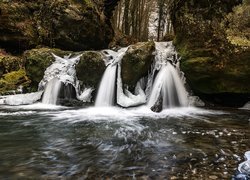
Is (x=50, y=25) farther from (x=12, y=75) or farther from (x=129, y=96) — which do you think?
(x=129, y=96)

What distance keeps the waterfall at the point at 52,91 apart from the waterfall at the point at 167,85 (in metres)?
4.04

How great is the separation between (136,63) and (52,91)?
12.6 feet

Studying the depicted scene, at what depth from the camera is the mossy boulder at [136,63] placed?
12555 millimetres

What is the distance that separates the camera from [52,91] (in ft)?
44.4

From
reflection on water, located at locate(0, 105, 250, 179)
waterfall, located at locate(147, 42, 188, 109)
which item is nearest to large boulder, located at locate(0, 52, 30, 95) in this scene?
reflection on water, located at locate(0, 105, 250, 179)

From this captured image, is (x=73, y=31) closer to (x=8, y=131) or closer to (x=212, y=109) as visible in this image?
(x=212, y=109)

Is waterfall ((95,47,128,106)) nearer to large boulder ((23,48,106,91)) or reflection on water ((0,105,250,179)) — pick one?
large boulder ((23,48,106,91))

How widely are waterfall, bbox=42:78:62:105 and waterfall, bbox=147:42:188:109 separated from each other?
13.2 feet

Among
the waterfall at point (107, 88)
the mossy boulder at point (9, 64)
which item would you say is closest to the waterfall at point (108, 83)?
the waterfall at point (107, 88)

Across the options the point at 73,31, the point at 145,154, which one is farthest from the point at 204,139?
the point at 73,31

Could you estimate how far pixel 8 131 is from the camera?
7.81 meters

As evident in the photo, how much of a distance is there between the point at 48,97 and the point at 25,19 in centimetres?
735

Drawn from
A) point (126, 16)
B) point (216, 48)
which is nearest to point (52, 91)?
point (216, 48)

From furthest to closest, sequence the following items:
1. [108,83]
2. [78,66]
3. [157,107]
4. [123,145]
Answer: [78,66] < [108,83] < [157,107] < [123,145]
